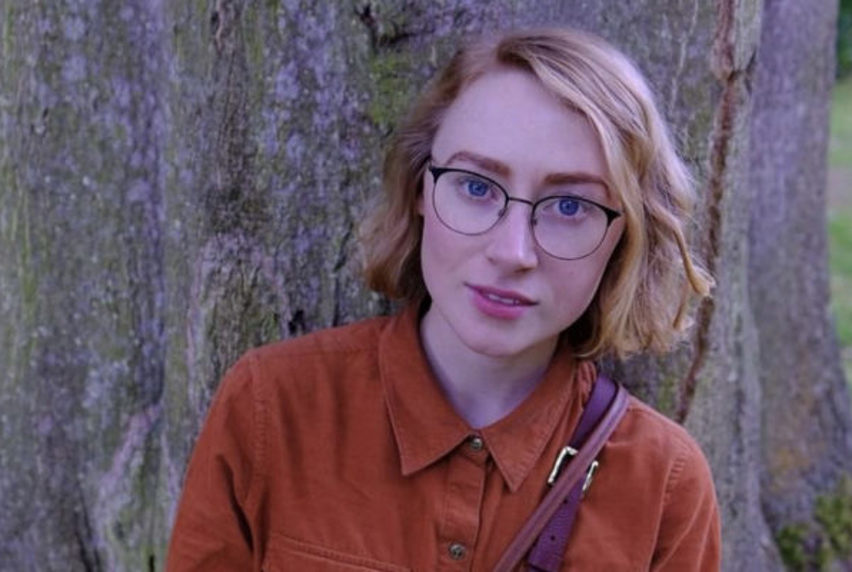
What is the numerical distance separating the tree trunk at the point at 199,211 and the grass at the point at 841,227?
382 centimetres

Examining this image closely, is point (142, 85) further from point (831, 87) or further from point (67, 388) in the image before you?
point (831, 87)

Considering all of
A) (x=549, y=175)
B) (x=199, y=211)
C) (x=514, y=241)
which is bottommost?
(x=199, y=211)

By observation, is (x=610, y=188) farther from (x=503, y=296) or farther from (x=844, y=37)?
(x=844, y=37)

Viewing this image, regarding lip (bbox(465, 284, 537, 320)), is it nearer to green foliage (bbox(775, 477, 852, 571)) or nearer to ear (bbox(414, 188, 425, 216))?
ear (bbox(414, 188, 425, 216))

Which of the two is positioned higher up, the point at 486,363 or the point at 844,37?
the point at 844,37

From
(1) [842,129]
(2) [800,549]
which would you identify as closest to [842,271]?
(2) [800,549]

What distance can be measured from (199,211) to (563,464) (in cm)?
95

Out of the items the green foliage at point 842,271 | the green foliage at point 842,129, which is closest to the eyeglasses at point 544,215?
the green foliage at point 842,271

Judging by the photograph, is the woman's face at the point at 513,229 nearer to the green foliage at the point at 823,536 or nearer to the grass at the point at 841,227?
the green foliage at the point at 823,536

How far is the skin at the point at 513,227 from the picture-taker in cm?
212

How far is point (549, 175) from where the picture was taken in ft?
6.97

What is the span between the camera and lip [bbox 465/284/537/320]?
216cm

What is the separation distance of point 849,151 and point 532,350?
11.3 meters

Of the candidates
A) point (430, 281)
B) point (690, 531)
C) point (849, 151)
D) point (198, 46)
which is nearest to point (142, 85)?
point (198, 46)
